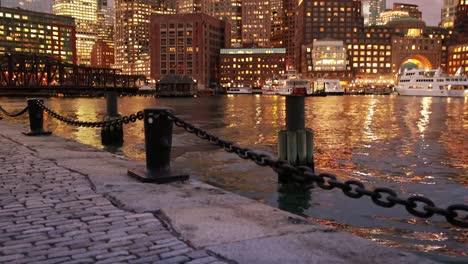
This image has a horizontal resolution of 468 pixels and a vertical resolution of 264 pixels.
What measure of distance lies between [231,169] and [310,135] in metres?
4.16

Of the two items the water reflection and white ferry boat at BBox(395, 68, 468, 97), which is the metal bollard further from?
white ferry boat at BBox(395, 68, 468, 97)

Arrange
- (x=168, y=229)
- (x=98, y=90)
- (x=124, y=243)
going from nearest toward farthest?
(x=124, y=243)
(x=168, y=229)
(x=98, y=90)

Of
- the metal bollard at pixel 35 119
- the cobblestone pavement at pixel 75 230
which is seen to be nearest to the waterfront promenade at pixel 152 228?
the cobblestone pavement at pixel 75 230

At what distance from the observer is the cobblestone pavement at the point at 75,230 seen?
15.3ft

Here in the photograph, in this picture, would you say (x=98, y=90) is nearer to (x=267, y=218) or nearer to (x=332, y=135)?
(x=332, y=135)

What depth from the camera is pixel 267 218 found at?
19.8 ft

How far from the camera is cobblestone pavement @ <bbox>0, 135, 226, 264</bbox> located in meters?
4.67

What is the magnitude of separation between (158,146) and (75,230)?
332 cm

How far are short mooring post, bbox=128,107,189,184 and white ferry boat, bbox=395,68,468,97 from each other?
14387 centimetres

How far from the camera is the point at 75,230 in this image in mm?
5590

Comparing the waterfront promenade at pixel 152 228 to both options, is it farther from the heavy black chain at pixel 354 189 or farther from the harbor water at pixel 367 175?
the harbor water at pixel 367 175

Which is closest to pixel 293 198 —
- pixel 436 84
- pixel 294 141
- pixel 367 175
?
pixel 294 141

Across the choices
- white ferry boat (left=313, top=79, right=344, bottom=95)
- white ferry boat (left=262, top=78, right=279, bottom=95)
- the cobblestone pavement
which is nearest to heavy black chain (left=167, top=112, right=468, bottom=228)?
the cobblestone pavement

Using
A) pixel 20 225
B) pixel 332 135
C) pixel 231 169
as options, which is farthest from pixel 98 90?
pixel 20 225
